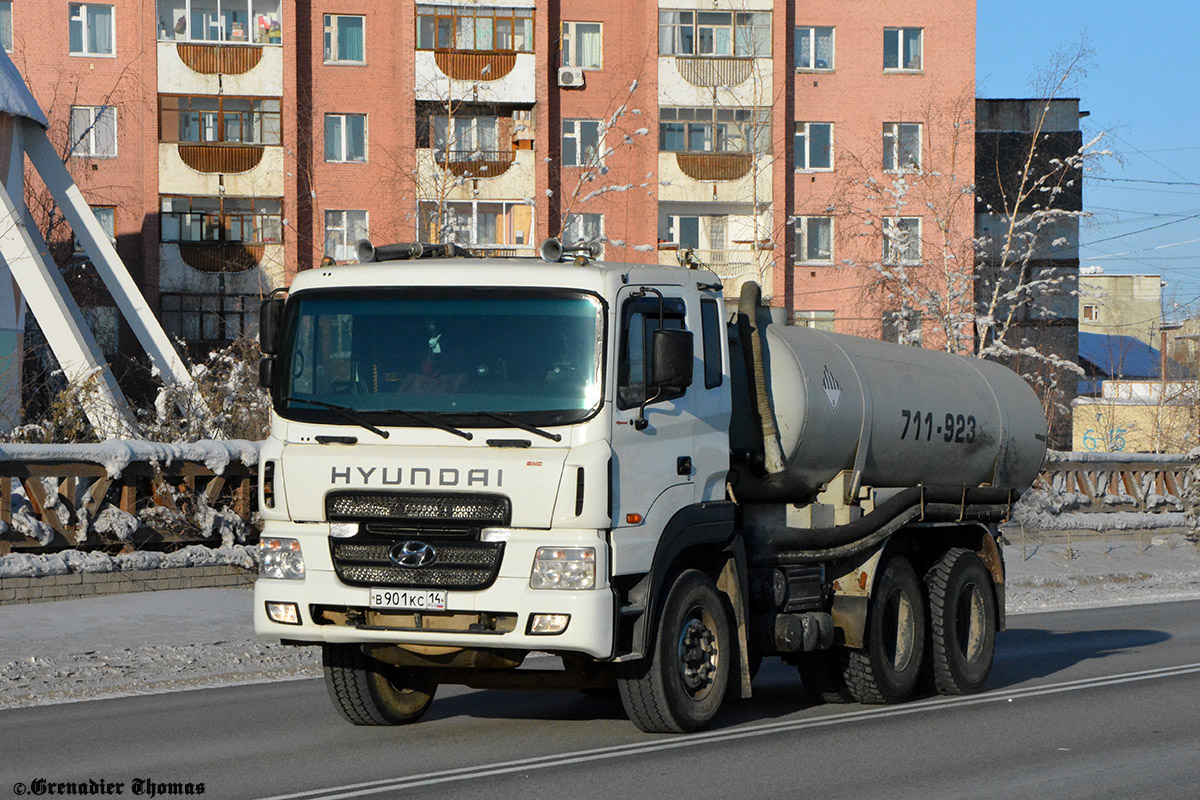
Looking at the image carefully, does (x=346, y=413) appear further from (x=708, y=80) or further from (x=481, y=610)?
(x=708, y=80)

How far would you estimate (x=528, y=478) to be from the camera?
9.24 meters

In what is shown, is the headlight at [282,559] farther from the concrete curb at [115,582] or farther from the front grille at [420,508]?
the concrete curb at [115,582]

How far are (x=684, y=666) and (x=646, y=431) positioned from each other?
1498mm

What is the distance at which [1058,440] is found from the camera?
186 feet

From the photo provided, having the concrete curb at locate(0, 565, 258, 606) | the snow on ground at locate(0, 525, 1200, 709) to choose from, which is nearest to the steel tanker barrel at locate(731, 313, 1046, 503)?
the snow on ground at locate(0, 525, 1200, 709)

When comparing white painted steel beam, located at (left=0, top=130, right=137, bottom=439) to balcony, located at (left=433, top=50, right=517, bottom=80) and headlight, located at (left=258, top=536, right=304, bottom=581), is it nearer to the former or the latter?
balcony, located at (left=433, top=50, right=517, bottom=80)

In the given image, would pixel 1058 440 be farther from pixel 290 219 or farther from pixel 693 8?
pixel 290 219

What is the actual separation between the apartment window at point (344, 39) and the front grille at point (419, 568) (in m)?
43.5

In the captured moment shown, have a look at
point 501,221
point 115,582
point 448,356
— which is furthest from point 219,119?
point 448,356

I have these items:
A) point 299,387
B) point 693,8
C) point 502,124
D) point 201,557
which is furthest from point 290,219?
point 299,387

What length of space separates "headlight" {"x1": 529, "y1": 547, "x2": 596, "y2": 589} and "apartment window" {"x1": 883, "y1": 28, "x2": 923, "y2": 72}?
154 ft

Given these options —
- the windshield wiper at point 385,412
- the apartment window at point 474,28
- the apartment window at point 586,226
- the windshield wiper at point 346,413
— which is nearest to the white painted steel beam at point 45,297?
the apartment window at point 474,28

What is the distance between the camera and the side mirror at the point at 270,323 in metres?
10.1

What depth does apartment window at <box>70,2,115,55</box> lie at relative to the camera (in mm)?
50250
